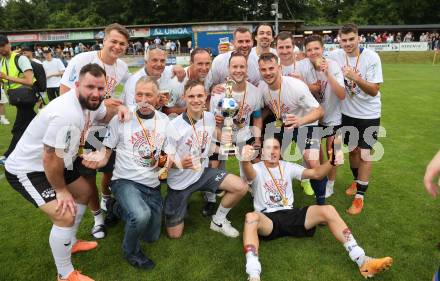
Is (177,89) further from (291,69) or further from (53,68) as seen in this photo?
(53,68)

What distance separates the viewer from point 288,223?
3.91 meters

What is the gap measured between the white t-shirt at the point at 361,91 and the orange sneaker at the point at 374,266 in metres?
2.18

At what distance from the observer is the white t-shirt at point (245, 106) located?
458cm

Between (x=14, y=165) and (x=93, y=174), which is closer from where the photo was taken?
(x=14, y=165)

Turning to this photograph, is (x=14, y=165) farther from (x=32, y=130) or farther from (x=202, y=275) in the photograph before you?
(x=202, y=275)

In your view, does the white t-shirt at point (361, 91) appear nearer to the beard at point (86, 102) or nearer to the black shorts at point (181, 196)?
the black shorts at point (181, 196)

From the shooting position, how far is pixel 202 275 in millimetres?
3488

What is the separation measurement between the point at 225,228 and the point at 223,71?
225 centimetres

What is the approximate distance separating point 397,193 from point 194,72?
357 cm

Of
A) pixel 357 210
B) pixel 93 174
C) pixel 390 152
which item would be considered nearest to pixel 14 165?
pixel 93 174

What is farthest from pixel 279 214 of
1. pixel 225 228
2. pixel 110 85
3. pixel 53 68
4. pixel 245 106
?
pixel 53 68

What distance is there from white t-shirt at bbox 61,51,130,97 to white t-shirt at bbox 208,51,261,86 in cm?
125

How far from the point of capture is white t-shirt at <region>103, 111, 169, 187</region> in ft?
12.7

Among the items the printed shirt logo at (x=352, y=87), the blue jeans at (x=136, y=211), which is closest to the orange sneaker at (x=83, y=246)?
the blue jeans at (x=136, y=211)
